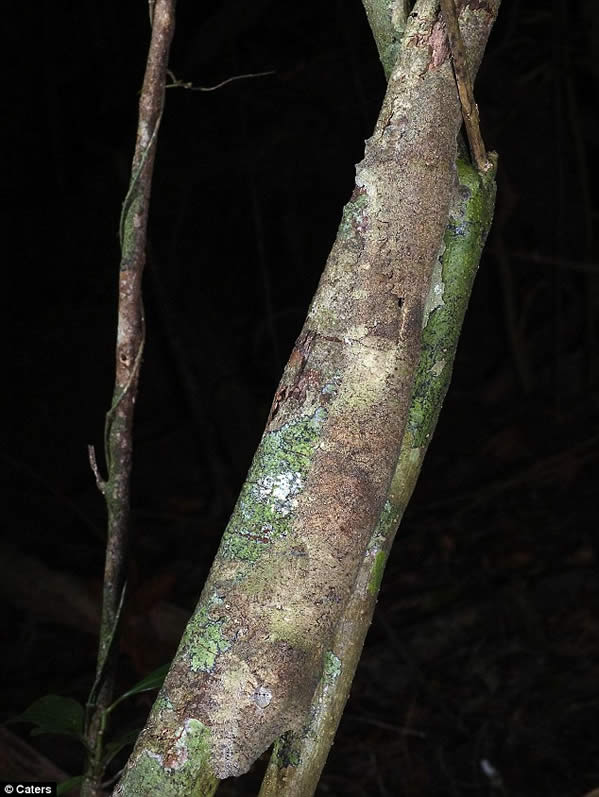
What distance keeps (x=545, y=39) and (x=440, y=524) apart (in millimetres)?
2544

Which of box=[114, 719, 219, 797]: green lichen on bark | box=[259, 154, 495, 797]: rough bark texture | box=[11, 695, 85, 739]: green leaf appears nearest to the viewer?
box=[114, 719, 219, 797]: green lichen on bark

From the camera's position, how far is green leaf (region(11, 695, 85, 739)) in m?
1.30

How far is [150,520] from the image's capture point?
3752mm

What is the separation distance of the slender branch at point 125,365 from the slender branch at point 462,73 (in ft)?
1.28

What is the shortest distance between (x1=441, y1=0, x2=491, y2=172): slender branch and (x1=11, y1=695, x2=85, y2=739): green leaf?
1.07 metres

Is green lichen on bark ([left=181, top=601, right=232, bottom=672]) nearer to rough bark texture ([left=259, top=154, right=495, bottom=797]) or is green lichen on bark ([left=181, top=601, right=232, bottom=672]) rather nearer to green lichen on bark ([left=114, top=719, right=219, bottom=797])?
green lichen on bark ([left=114, top=719, right=219, bottom=797])

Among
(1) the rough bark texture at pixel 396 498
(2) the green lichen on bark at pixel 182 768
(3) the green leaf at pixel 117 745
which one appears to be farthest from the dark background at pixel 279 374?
(2) the green lichen on bark at pixel 182 768

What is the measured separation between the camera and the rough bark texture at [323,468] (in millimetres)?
938

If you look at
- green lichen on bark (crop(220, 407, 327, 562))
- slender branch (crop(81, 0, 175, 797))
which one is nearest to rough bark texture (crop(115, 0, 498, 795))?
green lichen on bark (crop(220, 407, 327, 562))

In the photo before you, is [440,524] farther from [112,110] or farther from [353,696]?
[112,110]

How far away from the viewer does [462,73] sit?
40.7 inches

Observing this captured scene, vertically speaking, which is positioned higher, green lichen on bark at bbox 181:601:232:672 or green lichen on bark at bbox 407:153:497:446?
green lichen on bark at bbox 407:153:497:446

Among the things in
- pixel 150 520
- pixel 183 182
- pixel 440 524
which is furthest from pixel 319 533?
pixel 183 182

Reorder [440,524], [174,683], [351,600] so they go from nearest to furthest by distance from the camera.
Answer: [174,683] < [351,600] < [440,524]
